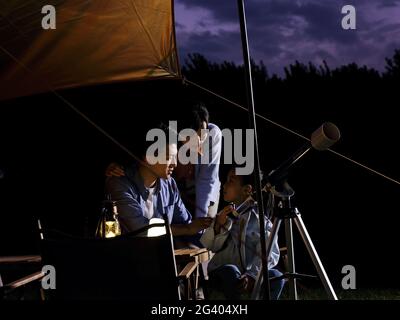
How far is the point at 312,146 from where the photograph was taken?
7.68 ft

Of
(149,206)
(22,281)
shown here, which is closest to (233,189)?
(149,206)

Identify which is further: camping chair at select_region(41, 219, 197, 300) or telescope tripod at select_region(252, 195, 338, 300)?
telescope tripod at select_region(252, 195, 338, 300)

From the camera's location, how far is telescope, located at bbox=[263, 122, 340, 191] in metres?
2.27

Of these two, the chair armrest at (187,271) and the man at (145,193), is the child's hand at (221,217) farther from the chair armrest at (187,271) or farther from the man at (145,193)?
the chair armrest at (187,271)

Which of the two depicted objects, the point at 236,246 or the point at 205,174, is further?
the point at 205,174

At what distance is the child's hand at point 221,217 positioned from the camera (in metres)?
3.19

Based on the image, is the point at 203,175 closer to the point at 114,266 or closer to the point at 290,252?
the point at 290,252

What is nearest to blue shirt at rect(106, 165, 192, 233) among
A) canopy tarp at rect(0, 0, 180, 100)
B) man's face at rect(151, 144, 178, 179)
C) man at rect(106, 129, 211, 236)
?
man at rect(106, 129, 211, 236)

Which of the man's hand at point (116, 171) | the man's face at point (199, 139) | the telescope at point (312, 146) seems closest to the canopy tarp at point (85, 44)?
the man's face at point (199, 139)

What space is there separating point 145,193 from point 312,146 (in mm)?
1451

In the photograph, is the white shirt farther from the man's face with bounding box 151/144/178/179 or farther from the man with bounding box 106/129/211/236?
the man's face with bounding box 151/144/178/179

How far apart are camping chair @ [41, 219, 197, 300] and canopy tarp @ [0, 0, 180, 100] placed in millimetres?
1932
